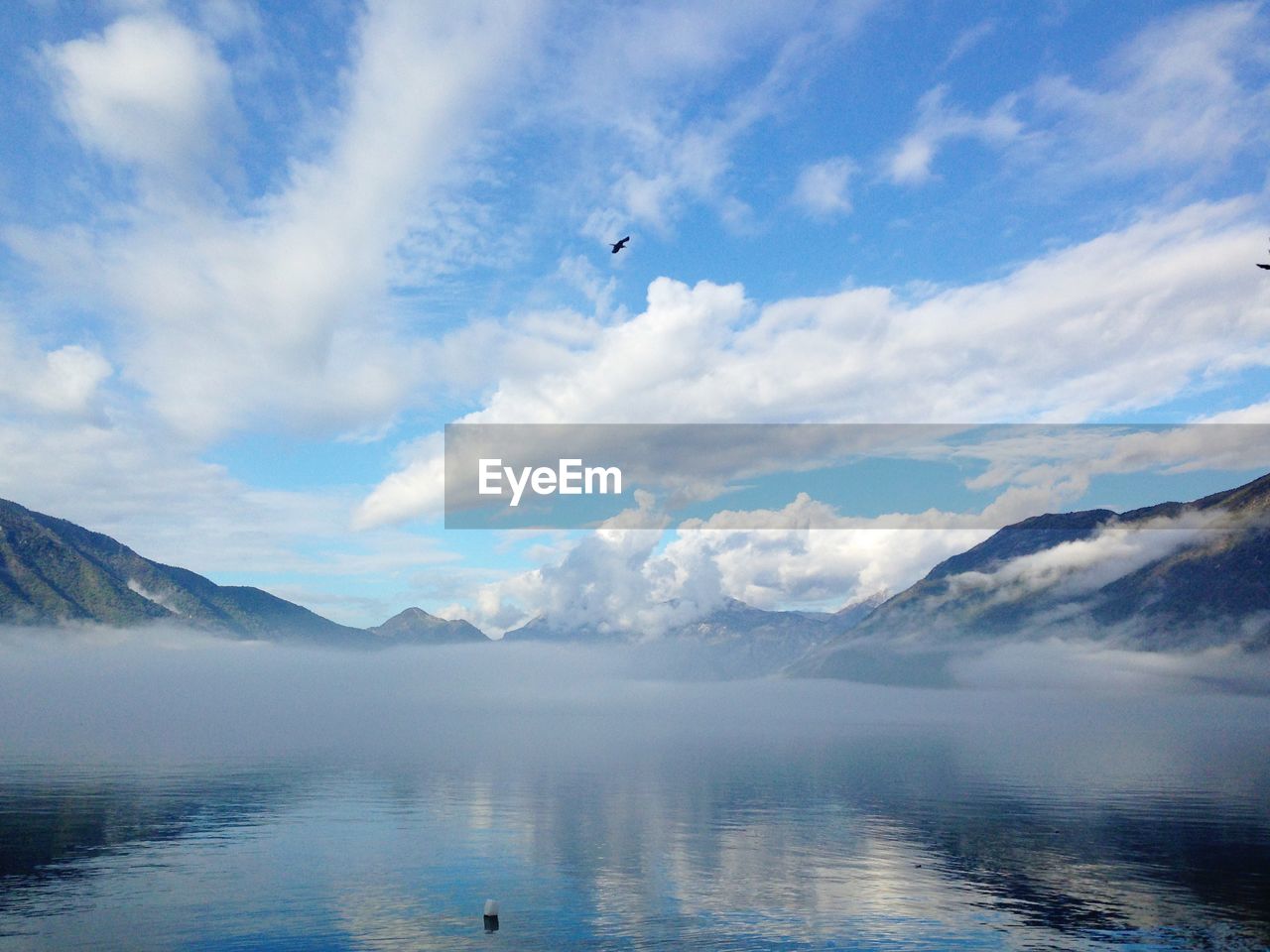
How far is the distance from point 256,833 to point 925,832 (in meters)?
101

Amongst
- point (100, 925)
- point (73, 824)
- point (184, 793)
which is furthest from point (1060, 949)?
point (184, 793)

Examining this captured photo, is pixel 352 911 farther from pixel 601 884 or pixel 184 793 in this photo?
pixel 184 793

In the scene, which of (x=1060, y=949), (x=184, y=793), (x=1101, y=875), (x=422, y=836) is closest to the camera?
(x=1060, y=949)

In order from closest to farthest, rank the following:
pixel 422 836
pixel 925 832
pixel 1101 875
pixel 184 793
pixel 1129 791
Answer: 1. pixel 1101 875
2. pixel 422 836
3. pixel 925 832
4. pixel 184 793
5. pixel 1129 791

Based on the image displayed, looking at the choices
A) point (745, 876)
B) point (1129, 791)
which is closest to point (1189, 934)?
point (745, 876)

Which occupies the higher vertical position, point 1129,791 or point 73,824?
point 73,824

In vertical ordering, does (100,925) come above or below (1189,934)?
above

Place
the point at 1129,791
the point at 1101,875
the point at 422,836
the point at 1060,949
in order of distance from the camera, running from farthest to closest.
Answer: the point at 1129,791 → the point at 422,836 → the point at 1101,875 → the point at 1060,949

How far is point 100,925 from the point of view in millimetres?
76375

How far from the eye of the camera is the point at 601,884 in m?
95.1

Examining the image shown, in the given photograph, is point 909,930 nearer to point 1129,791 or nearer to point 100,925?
point 100,925

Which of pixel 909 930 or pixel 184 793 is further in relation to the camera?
pixel 184 793

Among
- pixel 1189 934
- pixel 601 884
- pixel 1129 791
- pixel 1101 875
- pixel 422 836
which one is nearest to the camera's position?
pixel 1189 934

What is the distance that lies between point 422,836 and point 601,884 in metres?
40.3
